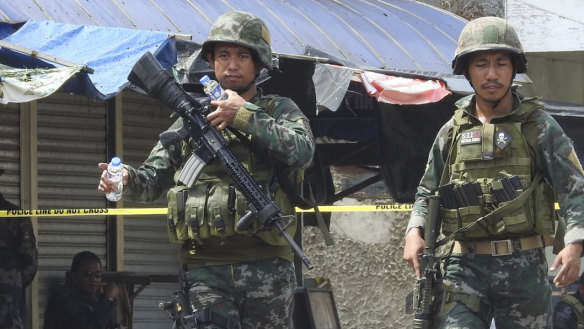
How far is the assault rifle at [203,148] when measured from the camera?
5.88 meters

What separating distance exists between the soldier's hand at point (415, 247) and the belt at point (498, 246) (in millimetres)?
168

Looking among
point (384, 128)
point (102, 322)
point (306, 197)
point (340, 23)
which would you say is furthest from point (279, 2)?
point (306, 197)

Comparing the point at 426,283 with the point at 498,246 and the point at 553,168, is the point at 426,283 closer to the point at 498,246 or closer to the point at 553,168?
the point at 498,246

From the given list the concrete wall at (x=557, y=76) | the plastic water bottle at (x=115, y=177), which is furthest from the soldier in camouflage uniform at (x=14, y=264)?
the concrete wall at (x=557, y=76)

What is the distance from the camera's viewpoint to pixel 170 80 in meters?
6.19

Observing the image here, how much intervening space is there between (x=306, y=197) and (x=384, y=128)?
189 inches

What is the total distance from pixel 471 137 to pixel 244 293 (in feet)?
4.00

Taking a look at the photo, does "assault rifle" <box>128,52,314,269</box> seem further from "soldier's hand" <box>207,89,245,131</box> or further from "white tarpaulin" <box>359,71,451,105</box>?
"white tarpaulin" <box>359,71,451,105</box>

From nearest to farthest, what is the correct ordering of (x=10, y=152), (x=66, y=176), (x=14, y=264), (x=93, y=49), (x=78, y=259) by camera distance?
1. (x=93, y=49)
2. (x=14, y=264)
3. (x=10, y=152)
4. (x=78, y=259)
5. (x=66, y=176)

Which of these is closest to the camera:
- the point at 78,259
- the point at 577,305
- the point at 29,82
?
the point at 29,82

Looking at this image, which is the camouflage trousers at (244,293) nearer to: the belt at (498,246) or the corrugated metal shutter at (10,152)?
the belt at (498,246)

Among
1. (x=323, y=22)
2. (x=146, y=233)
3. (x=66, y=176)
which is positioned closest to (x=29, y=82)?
(x=66, y=176)

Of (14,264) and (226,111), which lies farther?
(14,264)

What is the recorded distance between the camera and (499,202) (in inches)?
232
